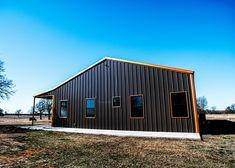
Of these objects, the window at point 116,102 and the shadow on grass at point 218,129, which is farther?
the window at point 116,102

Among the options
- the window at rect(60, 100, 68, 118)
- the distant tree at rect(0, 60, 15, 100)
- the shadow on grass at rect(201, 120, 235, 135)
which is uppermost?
the distant tree at rect(0, 60, 15, 100)

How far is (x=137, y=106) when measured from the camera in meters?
9.95

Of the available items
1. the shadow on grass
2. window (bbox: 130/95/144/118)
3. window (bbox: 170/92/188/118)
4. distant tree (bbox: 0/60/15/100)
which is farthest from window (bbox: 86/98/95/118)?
distant tree (bbox: 0/60/15/100)

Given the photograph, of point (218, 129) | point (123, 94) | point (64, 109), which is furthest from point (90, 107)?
point (218, 129)

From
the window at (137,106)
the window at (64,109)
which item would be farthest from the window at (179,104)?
the window at (64,109)

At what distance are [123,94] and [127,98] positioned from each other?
43 cm

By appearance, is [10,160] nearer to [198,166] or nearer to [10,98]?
[198,166]

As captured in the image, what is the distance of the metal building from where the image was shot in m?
8.68

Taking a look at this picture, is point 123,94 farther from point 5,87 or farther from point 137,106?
point 5,87

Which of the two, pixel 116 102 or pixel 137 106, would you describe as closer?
pixel 137 106

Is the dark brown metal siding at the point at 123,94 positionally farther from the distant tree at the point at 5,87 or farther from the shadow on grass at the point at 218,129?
the distant tree at the point at 5,87

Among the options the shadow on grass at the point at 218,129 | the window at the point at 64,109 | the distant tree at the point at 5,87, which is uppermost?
the distant tree at the point at 5,87

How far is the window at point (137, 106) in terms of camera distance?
9.77 metres

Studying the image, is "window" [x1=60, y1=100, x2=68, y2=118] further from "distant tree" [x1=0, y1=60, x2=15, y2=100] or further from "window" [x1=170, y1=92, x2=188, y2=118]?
"distant tree" [x1=0, y1=60, x2=15, y2=100]
